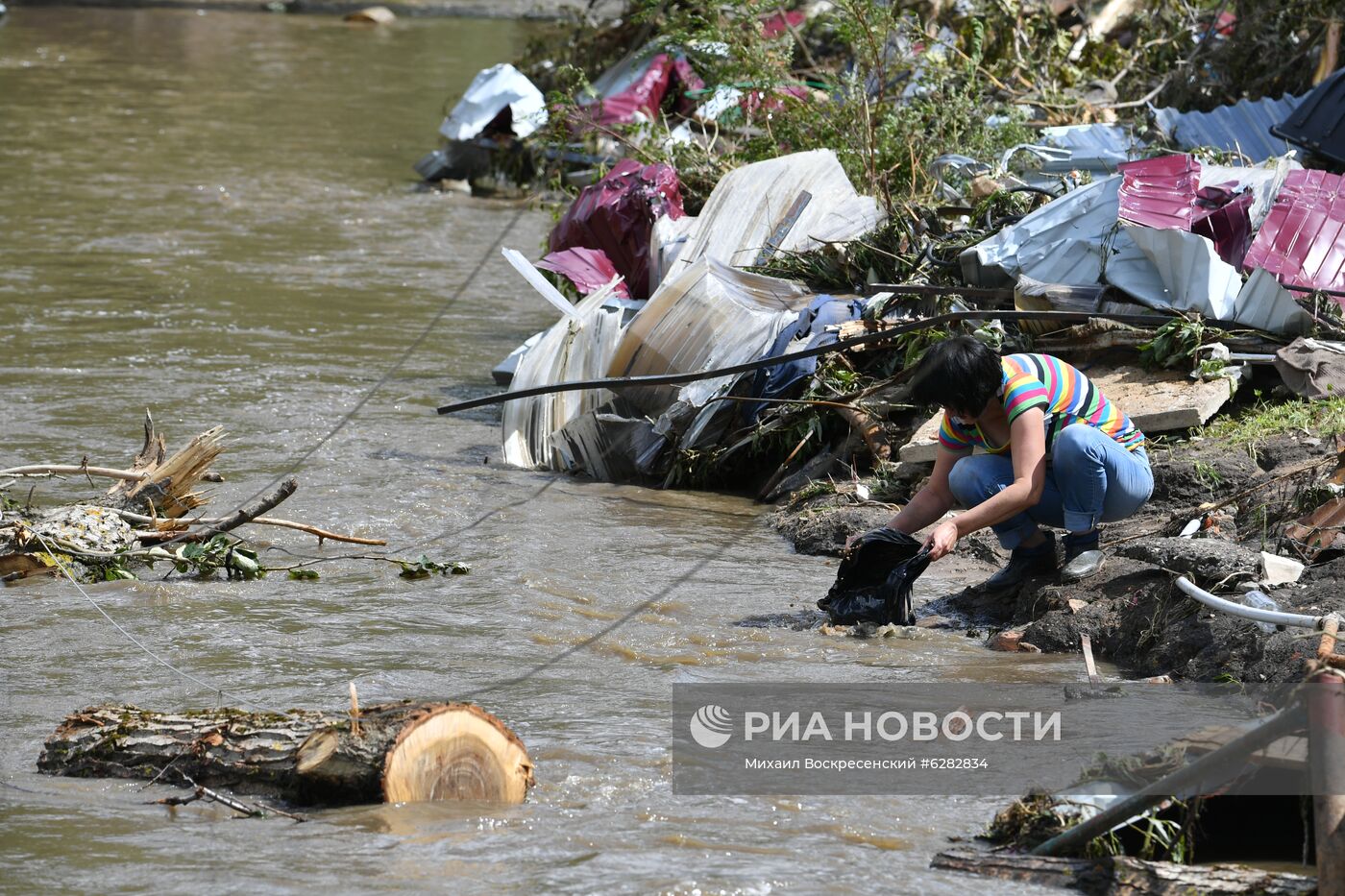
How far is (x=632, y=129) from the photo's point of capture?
904 cm

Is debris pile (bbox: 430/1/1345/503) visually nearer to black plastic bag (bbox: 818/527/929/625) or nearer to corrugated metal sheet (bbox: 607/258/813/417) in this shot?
corrugated metal sheet (bbox: 607/258/813/417)

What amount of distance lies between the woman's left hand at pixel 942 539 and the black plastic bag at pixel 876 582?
0.24 meters

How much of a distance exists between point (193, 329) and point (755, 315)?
377 cm

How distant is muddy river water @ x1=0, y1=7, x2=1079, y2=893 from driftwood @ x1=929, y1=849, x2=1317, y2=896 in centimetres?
7

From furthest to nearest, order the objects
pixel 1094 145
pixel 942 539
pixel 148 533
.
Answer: pixel 1094 145
pixel 148 533
pixel 942 539

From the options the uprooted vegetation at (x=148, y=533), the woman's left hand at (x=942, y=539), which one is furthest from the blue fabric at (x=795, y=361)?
the woman's left hand at (x=942, y=539)

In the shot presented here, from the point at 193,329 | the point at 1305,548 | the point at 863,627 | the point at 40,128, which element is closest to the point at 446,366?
the point at 193,329

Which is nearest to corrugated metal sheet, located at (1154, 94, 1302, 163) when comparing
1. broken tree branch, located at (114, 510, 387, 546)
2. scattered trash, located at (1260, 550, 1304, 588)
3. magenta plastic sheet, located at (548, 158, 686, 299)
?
magenta plastic sheet, located at (548, 158, 686, 299)

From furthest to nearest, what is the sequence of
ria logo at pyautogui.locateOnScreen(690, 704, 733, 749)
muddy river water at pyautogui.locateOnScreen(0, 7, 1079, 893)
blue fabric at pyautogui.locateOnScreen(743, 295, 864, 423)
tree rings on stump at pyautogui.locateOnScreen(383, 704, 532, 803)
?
1. blue fabric at pyautogui.locateOnScreen(743, 295, 864, 423)
2. ria logo at pyautogui.locateOnScreen(690, 704, 733, 749)
3. tree rings on stump at pyautogui.locateOnScreen(383, 704, 532, 803)
4. muddy river water at pyautogui.locateOnScreen(0, 7, 1079, 893)

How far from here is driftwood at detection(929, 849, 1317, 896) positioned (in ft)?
8.73

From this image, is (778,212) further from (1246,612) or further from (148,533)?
(1246,612)

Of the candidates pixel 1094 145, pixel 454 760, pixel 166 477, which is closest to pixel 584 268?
pixel 1094 145

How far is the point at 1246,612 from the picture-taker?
12.3 feet

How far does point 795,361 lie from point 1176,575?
7.93 feet
